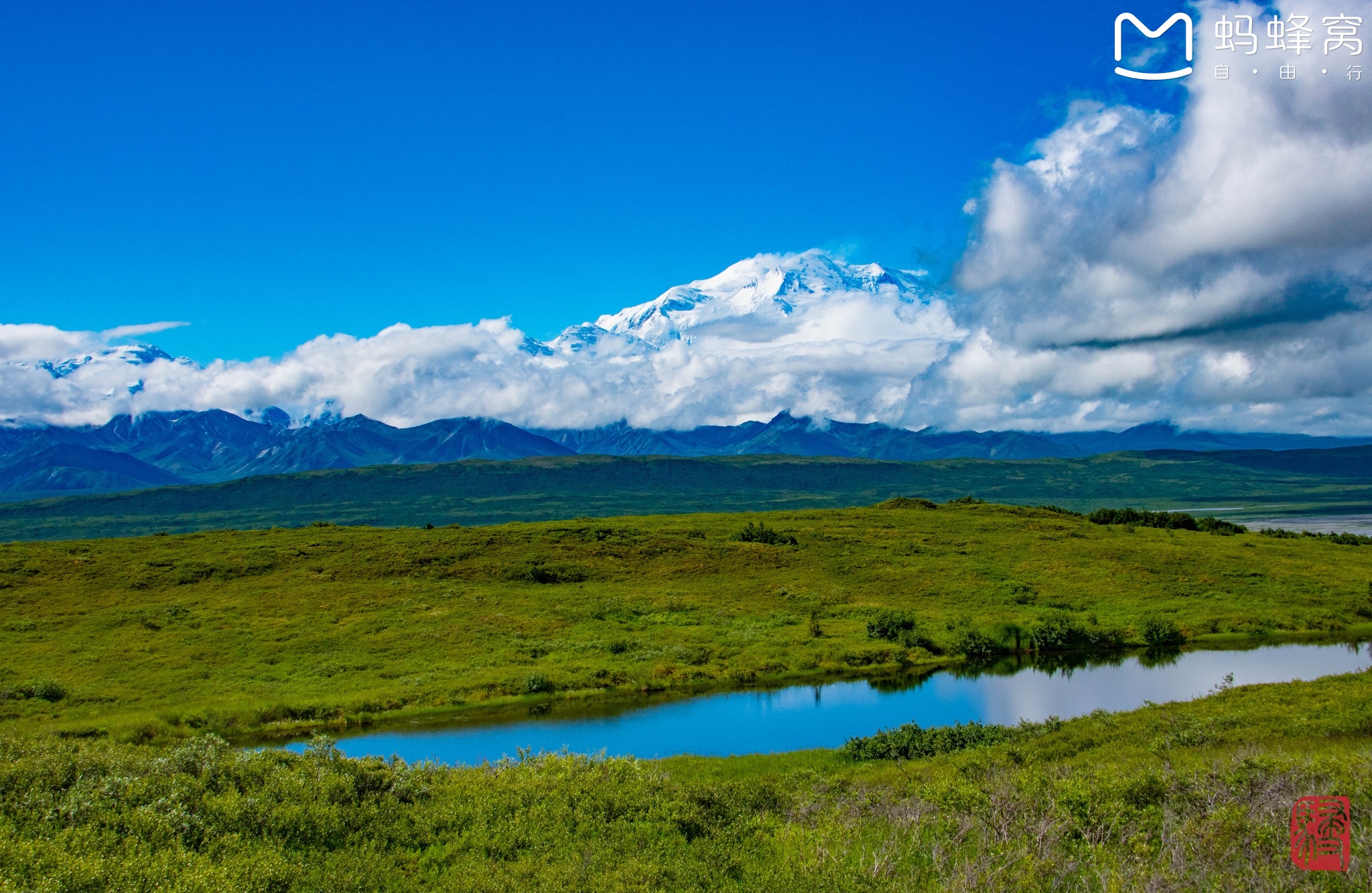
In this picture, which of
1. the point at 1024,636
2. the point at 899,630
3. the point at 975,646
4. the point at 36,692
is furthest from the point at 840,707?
the point at 36,692

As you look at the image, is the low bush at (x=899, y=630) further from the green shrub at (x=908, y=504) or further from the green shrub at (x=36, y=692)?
the green shrub at (x=908, y=504)

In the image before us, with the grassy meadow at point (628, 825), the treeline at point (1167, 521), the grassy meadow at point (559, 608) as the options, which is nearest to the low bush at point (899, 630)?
the grassy meadow at point (559, 608)

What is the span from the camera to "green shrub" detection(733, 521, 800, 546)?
90.6 metres

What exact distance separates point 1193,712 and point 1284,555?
6483 centimetres

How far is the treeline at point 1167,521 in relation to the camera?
4092 inches

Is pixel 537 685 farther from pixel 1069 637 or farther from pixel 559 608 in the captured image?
pixel 1069 637

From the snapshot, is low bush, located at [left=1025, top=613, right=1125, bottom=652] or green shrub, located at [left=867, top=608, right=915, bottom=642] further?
green shrub, located at [left=867, top=608, right=915, bottom=642]

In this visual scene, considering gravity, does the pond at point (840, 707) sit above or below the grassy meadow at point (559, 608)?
below

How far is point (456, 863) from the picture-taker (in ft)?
55.3

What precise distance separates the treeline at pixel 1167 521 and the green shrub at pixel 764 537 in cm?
4321

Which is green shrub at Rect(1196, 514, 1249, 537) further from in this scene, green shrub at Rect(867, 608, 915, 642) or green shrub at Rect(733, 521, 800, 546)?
green shrub at Rect(867, 608, 915, 642)

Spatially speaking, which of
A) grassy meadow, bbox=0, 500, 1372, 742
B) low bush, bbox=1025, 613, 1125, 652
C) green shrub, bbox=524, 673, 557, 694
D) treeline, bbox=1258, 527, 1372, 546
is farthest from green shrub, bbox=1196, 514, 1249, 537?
green shrub, bbox=524, 673, 557, 694

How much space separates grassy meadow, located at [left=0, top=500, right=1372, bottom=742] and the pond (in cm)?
334

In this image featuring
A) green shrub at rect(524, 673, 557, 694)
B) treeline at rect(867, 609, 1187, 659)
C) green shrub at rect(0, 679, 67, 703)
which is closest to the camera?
green shrub at rect(0, 679, 67, 703)
